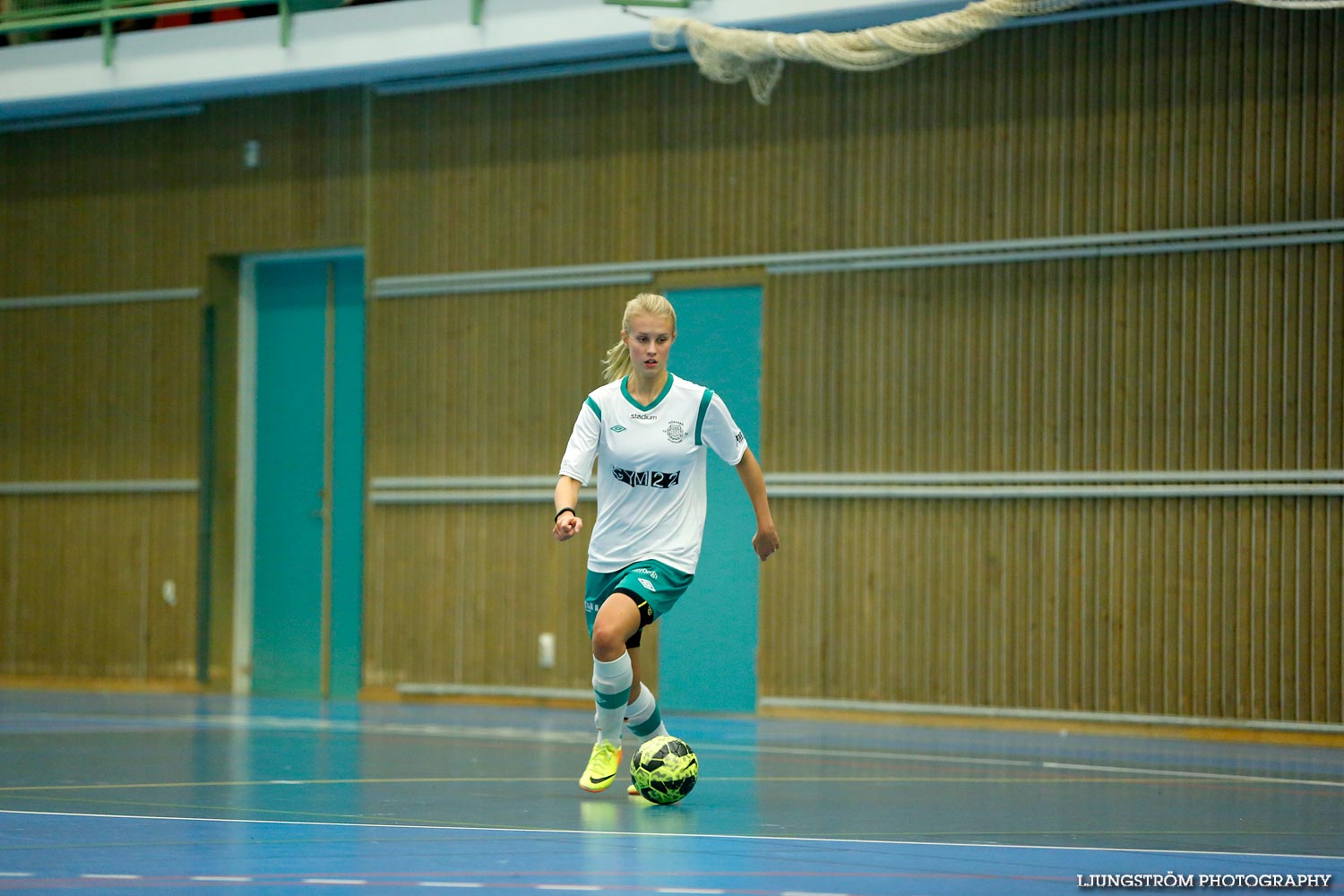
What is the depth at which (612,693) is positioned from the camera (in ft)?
22.1

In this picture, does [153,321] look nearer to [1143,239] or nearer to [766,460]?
[766,460]

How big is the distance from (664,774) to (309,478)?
907 centimetres

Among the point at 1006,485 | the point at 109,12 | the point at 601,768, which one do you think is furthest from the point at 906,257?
the point at 109,12

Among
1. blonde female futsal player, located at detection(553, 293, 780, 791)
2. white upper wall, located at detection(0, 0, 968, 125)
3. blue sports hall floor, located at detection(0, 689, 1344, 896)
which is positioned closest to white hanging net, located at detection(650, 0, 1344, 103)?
white upper wall, located at detection(0, 0, 968, 125)

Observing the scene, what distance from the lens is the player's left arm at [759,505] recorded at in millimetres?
6845

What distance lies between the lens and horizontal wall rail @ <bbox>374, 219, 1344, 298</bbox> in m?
11.2

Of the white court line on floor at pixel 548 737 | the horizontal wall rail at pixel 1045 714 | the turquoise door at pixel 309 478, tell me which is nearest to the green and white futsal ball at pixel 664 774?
the white court line on floor at pixel 548 737

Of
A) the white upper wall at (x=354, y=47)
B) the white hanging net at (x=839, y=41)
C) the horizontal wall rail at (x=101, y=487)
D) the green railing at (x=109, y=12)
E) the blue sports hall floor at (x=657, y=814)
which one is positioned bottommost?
the blue sports hall floor at (x=657, y=814)

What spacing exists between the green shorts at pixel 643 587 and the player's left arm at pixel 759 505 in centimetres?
33

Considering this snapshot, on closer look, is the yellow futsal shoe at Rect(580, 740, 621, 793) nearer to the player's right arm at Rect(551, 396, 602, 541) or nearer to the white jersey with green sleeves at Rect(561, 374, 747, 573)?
the white jersey with green sleeves at Rect(561, 374, 747, 573)

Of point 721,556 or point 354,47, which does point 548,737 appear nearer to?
point 721,556

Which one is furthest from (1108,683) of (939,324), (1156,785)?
(1156,785)

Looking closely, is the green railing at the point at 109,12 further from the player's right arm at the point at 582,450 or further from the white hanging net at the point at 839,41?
the player's right arm at the point at 582,450

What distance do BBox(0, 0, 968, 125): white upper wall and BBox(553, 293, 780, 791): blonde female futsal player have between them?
5669 millimetres
